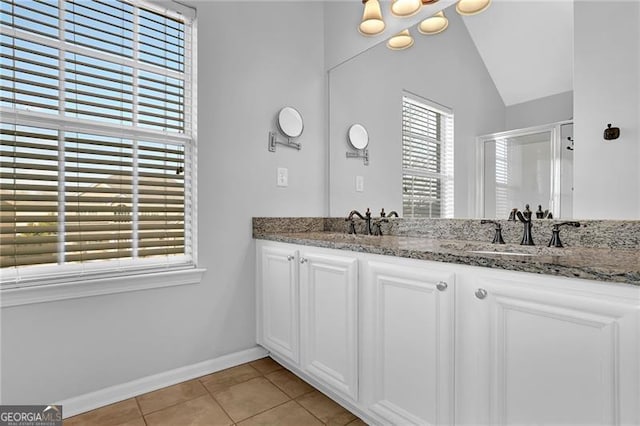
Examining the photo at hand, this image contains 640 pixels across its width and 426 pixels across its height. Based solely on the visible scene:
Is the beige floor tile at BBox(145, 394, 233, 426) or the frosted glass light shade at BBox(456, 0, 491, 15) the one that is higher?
the frosted glass light shade at BBox(456, 0, 491, 15)

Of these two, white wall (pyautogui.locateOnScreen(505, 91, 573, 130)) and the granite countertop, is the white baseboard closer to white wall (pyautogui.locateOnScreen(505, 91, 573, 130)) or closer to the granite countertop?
the granite countertop

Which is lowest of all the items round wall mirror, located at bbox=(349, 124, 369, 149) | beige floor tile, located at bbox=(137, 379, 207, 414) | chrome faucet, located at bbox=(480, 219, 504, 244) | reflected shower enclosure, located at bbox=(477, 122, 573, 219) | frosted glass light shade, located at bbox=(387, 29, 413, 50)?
beige floor tile, located at bbox=(137, 379, 207, 414)

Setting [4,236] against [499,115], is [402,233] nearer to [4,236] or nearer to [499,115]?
[499,115]

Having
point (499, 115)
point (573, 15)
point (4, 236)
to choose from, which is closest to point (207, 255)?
point (4, 236)

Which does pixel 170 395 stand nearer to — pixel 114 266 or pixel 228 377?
pixel 228 377

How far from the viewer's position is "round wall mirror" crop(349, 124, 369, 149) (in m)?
2.37

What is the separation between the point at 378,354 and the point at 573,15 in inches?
63.9

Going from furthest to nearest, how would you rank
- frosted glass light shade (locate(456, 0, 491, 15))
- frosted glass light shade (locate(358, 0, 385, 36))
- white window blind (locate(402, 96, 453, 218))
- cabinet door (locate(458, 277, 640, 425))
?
1. frosted glass light shade (locate(358, 0, 385, 36))
2. white window blind (locate(402, 96, 453, 218))
3. frosted glass light shade (locate(456, 0, 491, 15))
4. cabinet door (locate(458, 277, 640, 425))

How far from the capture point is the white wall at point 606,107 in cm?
125

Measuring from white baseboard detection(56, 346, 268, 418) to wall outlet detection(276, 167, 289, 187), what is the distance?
1116 millimetres

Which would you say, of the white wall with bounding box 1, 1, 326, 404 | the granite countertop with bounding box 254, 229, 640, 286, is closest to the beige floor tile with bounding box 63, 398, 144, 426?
the white wall with bounding box 1, 1, 326, 404

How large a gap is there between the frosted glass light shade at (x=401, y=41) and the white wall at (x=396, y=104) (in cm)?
3

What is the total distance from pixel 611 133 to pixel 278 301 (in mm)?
1751

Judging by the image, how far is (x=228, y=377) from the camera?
203 cm
